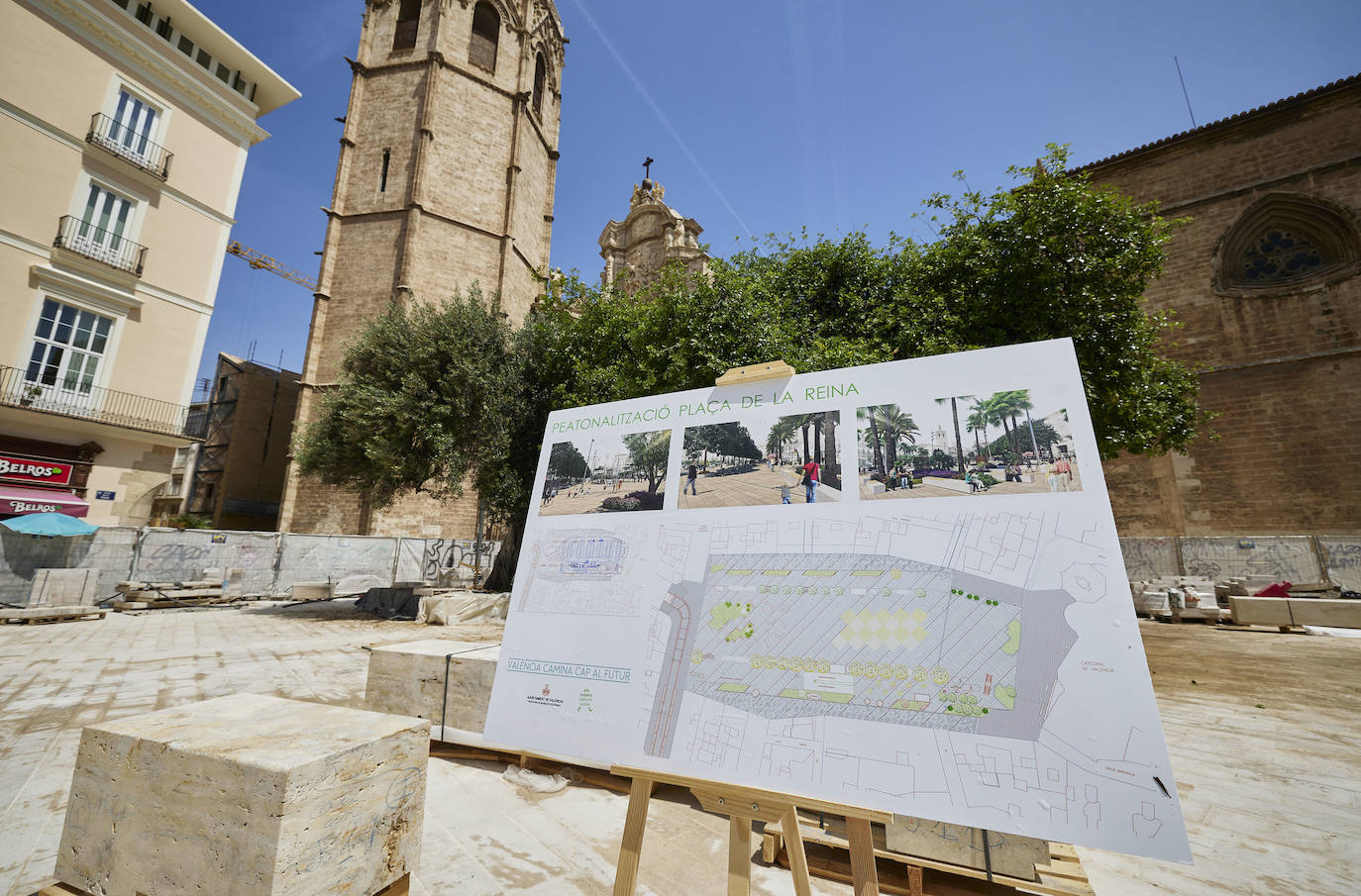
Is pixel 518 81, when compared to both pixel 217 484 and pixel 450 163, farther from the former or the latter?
pixel 217 484

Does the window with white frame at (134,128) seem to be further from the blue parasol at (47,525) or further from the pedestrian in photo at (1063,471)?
the pedestrian in photo at (1063,471)

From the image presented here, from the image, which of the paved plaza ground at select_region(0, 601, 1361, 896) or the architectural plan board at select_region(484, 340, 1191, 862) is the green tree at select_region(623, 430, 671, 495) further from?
the paved plaza ground at select_region(0, 601, 1361, 896)

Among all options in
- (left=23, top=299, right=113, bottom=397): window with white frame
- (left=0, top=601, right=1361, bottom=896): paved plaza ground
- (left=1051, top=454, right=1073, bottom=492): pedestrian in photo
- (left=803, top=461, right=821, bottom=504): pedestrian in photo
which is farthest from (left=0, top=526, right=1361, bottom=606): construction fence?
(left=1051, top=454, right=1073, bottom=492): pedestrian in photo

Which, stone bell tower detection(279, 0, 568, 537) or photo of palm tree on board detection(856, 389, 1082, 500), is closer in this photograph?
photo of palm tree on board detection(856, 389, 1082, 500)

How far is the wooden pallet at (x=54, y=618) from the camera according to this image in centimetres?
980

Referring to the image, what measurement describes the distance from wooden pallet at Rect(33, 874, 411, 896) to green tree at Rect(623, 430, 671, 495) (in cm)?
199

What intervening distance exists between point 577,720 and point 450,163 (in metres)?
24.1

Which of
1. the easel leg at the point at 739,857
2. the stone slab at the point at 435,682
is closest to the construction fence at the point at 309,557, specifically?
the stone slab at the point at 435,682

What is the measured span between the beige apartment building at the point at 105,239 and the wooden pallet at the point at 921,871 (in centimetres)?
1794

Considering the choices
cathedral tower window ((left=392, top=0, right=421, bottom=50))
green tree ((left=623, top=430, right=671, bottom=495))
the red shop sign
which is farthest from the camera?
cathedral tower window ((left=392, top=0, right=421, bottom=50))

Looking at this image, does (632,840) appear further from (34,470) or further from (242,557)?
(34,470)

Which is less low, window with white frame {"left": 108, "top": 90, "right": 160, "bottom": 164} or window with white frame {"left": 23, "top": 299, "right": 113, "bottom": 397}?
window with white frame {"left": 108, "top": 90, "right": 160, "bottom": 164}

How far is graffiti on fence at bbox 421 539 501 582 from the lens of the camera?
18.5 meters

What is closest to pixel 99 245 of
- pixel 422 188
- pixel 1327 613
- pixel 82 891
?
pixel 422 188
